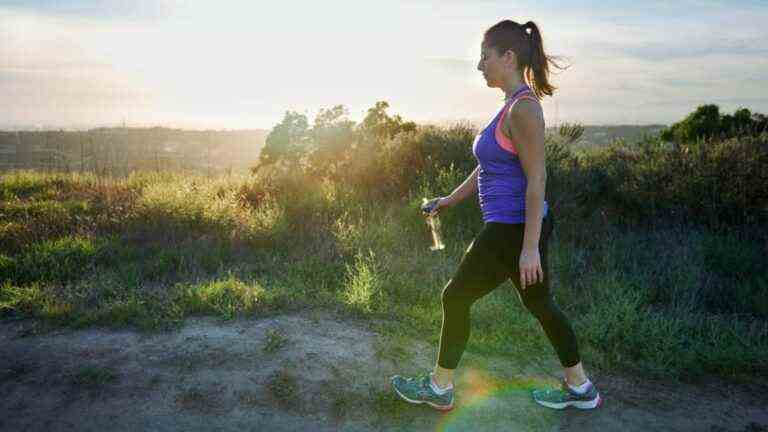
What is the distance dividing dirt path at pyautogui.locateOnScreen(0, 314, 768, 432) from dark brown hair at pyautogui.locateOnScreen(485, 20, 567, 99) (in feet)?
6.76

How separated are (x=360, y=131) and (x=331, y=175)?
58.5 inches

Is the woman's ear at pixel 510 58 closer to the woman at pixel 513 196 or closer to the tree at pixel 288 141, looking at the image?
the woman at pixel 513 196

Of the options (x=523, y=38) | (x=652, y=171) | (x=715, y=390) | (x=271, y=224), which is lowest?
(x=715, y=390)

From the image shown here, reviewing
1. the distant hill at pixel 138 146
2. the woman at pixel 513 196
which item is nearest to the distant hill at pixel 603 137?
the woman at pixel 513 196

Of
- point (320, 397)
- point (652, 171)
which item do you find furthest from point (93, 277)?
point (652, 171)

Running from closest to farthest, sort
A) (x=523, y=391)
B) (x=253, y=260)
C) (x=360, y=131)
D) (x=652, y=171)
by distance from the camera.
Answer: (x=523, y=391) < (x=253, y=260) < (x=652, y=171) < (x=360, y=131)

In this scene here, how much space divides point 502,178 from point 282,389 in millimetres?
2035

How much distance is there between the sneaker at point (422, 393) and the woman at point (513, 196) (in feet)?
0.90

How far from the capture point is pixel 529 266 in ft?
9.52

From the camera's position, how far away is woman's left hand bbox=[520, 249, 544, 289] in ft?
9.50

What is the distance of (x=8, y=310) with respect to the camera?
5.24 m

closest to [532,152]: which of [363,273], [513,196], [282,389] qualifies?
[513,196]

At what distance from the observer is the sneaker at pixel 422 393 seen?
3.56m

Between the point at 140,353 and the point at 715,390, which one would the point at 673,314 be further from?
the point at 140,353
